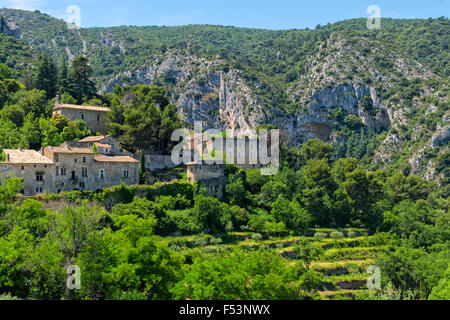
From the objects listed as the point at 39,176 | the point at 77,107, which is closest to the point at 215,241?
the point at 39,176

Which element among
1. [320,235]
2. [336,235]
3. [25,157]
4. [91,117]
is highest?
[91,117]

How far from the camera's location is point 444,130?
403ft

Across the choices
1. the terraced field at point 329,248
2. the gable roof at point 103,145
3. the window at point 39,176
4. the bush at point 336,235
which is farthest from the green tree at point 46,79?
the bush at point 336,235

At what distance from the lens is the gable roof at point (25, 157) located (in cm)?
4991

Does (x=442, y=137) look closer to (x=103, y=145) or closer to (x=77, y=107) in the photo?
(x=77, y=107)

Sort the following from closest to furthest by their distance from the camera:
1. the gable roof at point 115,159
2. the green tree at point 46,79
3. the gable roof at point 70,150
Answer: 1. the gable roof at point 70,150
2. the gable roof at point 115,159
3. the green tree at point 46,79

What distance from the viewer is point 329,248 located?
59.4 metres

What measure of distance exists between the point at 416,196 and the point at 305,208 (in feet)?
92.4

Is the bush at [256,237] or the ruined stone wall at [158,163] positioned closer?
the bush at [256,237]

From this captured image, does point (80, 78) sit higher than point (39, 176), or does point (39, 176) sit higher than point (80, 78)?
point (80, 78)

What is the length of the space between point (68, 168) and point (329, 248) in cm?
3201

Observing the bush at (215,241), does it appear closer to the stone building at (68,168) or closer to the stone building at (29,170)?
the stone building at (68,168)

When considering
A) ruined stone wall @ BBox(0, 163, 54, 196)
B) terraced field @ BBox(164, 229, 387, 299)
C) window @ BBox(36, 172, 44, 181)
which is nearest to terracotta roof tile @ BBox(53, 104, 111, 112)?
ruined stone wall @ BBox(0, 163, 54, 196)

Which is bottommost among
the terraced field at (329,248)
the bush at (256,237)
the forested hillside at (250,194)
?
the terraced field at (329,248)
